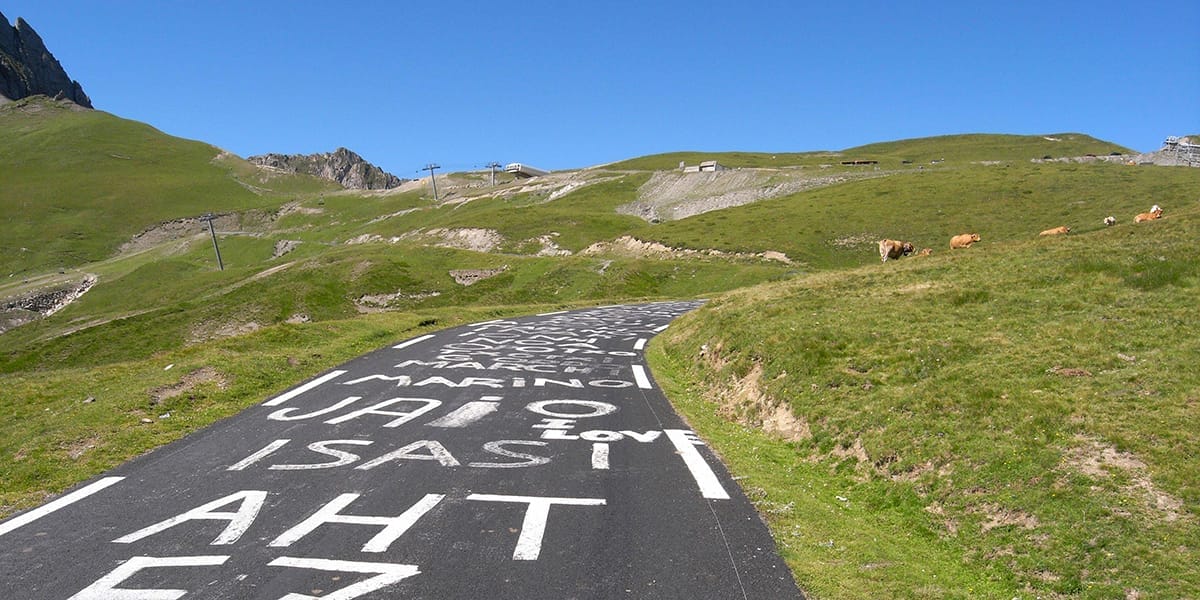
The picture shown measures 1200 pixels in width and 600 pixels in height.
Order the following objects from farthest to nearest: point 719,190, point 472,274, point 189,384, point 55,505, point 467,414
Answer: point 719,190 < point 472,274 < point 189,384 < point 467,414 < point 55,505

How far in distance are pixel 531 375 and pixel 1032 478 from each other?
1429cm

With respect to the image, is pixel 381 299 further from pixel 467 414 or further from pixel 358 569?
pixel 358 569

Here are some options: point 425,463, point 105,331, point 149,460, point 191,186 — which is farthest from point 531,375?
point 191,186

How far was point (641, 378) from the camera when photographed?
19.9m

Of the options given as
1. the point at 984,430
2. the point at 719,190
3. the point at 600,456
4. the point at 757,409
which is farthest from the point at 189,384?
the point at 719,190

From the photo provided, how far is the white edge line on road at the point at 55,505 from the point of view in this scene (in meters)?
8.23

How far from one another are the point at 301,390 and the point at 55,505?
327 inches

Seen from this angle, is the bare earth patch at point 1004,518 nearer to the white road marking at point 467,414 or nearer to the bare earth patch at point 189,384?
the white road marking at point 467,414

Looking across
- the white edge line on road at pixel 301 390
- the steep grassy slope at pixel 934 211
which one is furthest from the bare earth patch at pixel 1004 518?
the steep grassy slope at pixel 934 211

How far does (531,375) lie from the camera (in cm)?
2006

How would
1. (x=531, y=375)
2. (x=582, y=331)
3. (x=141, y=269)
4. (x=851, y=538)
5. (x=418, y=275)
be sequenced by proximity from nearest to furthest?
1. (x=851, y=538)
2. (x=531, y=375)
3. (x=582, y=331)
4. (x=418, y=275)
5. (x=141, y=269)

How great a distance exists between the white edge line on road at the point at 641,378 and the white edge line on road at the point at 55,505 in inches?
487

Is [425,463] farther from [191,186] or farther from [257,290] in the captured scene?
[191,186]

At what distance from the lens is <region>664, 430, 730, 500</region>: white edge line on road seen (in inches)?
375
